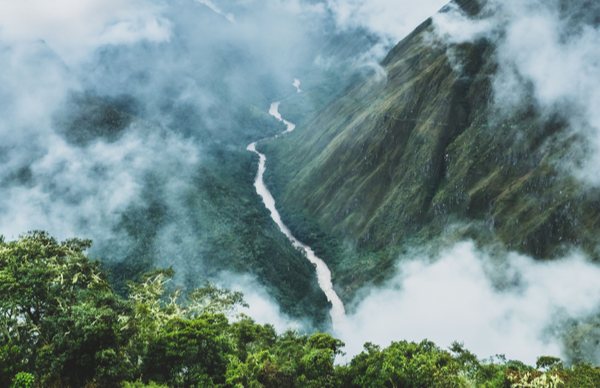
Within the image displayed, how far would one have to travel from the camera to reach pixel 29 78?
16388 centimetres

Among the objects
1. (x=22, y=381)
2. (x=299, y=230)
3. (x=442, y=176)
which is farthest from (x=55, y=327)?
(x=442, y=176)

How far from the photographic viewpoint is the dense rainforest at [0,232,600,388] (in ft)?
100

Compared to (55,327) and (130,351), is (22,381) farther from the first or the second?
(130,351)

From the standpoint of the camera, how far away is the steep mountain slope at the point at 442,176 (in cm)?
11194

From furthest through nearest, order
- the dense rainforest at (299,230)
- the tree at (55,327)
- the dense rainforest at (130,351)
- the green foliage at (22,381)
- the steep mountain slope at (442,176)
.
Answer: the steep mountain slope at (442,176) → the dense rainforest at (299,230) → the dense rainforest at (130,351) → the tree at (55,327) → the green foliage at (22,381)

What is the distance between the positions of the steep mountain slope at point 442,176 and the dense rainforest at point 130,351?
2919 inches

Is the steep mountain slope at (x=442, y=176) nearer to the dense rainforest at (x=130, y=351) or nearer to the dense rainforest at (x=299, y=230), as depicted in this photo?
the dense rainforest at (x=299, y=230)

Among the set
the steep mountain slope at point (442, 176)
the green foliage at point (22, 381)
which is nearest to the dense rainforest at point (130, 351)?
the green foliage at point (22, 381)

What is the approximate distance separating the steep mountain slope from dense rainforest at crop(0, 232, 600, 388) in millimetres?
74135

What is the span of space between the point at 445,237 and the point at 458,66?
236 feet

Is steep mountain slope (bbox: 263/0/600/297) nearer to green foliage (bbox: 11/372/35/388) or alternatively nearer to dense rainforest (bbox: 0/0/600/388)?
dense rainforest (bbox: 0/0/600/388)

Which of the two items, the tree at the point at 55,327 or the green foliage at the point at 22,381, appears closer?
the green foliage at the point at 22,381

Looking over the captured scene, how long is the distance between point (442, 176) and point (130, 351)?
435 ft

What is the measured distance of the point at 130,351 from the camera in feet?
117
